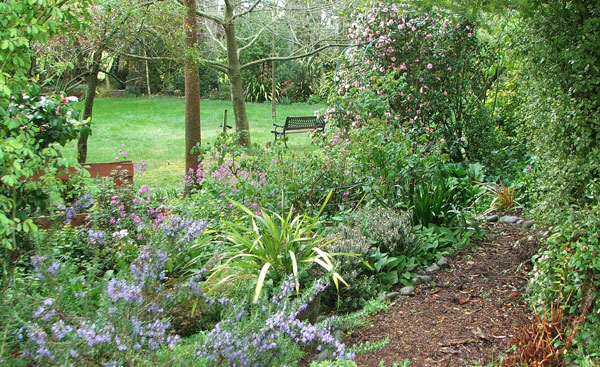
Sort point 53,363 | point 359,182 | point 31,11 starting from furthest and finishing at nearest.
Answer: point 359,182
point 31,11
point 53,363

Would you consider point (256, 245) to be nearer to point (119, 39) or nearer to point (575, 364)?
point (575, 364)

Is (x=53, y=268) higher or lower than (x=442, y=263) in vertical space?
higher

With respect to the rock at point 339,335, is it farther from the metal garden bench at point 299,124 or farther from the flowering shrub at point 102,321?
the metal garden bench at point 299,124

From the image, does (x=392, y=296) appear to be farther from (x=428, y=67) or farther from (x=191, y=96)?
(x=191, y=96)

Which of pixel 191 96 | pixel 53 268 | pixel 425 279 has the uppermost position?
pixel 191 96

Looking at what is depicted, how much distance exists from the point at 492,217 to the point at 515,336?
2249 mm

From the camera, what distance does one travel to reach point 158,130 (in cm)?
1393

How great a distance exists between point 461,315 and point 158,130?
467 inches

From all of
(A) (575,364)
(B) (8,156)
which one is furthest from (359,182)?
(B) (8,156)

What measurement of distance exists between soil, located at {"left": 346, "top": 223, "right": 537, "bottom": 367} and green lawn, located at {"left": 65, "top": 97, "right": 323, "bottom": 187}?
4.31 m

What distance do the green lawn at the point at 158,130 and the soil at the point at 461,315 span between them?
4.31 meters

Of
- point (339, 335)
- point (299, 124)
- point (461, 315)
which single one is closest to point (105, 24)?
point (339, 335)

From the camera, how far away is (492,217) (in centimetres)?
498

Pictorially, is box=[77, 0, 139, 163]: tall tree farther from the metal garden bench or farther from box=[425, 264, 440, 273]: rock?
the metal garden bench
